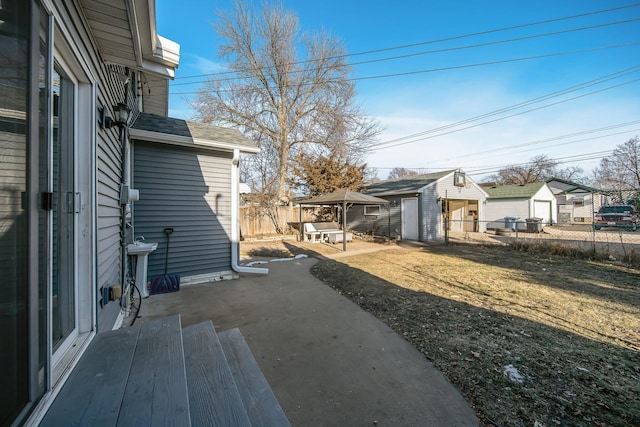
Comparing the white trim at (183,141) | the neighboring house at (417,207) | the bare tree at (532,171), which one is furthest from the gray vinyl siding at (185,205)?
the bare tree at (532,171)

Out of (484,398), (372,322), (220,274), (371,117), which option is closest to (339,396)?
(484,398)

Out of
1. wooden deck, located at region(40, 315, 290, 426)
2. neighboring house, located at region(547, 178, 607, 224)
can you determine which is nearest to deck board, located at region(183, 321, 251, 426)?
wooden deck, located at region(40, 315, 290, 426)

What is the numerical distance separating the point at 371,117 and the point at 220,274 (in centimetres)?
1402

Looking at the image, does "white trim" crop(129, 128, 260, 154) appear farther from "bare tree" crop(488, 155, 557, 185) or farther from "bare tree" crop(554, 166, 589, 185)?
"bare tree" crop(554, 166, 589, 185)

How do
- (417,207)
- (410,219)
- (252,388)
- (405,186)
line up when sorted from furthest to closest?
(405,186), (410,219), (417,207), (252,388)

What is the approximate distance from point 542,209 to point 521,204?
2238mm

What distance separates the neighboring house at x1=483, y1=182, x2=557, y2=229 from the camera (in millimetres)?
17891

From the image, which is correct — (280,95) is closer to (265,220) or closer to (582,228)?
(265,220)

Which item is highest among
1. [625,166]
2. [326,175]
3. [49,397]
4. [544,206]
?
[625,166]

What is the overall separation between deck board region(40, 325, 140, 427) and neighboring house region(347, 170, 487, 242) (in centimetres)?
1196

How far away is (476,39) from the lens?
1008cm

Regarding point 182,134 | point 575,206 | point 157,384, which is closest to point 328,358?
point 157,384

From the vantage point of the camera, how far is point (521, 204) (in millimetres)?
18219

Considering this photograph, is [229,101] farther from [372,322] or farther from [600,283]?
[600,283]
